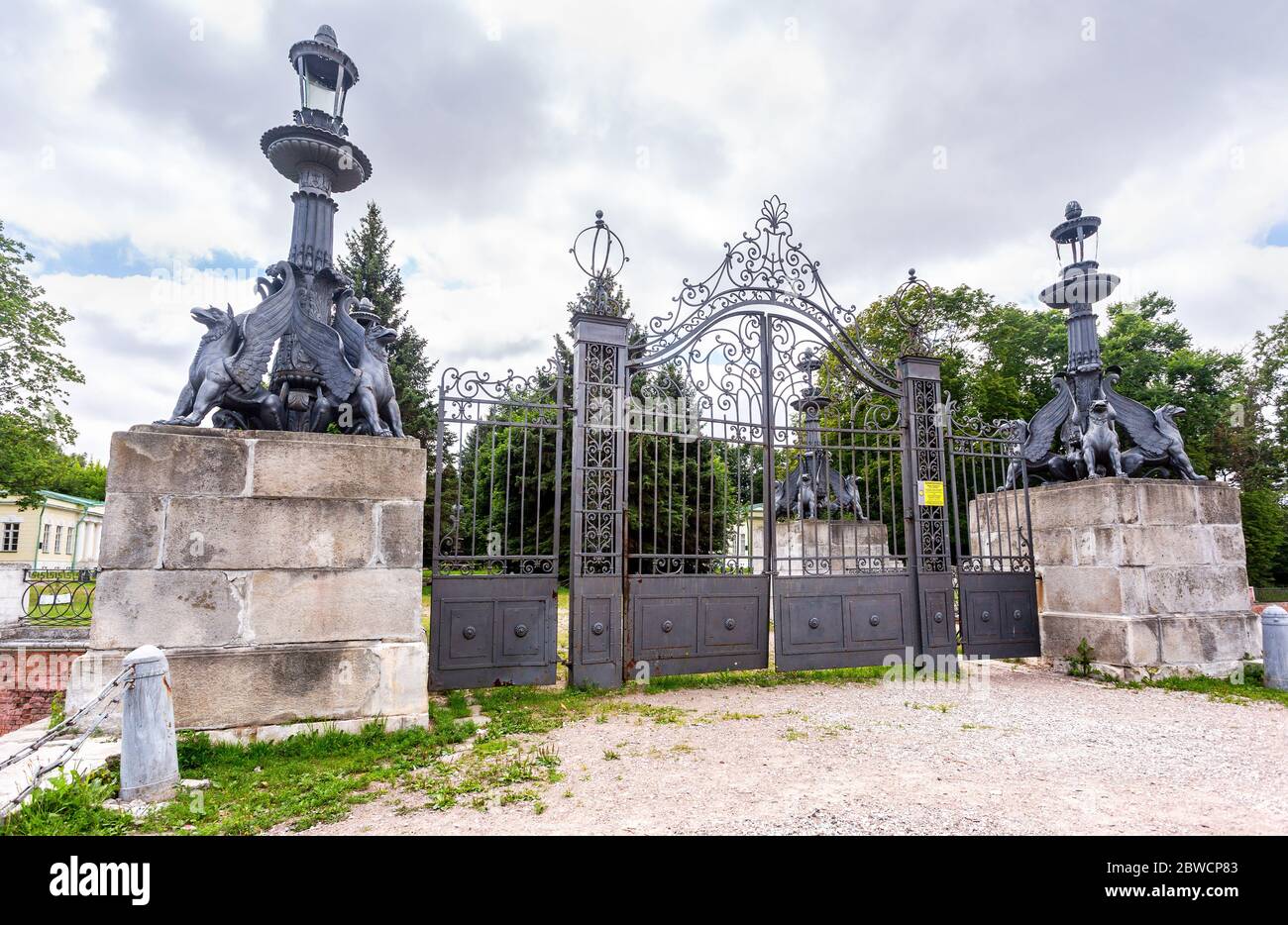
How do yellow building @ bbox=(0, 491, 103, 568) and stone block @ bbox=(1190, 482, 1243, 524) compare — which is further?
yellow building @ bbox=(0, 491, 103, 568)

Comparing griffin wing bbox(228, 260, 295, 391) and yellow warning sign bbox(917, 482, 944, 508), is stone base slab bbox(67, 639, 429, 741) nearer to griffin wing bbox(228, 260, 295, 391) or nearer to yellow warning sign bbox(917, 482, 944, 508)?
griffin wing bbox(228, 260, 295, 391)

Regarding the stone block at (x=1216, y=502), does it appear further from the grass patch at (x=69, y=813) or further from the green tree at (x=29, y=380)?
the green tree at (x=29, y=380)

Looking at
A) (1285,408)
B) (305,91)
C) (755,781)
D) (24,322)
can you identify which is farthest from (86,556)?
(1285,408)

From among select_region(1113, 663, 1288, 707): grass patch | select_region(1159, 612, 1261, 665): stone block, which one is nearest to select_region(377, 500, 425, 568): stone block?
select_region(1113, 663, 1288, 707): grass patch

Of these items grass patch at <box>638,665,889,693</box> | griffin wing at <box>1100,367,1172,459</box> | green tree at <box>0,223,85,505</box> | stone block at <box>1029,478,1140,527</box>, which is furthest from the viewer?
green tree at <box>0,223,85,505</box>

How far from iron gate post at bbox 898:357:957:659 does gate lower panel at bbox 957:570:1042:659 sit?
0.81 ft

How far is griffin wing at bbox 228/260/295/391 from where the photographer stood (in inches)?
184

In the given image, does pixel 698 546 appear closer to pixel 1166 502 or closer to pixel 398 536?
pixel 398 536

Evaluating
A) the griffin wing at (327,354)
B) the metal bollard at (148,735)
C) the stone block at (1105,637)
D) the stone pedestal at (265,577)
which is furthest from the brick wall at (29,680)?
the stone block at (1105,637)

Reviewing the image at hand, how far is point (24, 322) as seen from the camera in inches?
640

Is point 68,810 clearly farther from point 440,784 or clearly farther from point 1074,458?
point 1074,458

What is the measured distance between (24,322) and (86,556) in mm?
20220

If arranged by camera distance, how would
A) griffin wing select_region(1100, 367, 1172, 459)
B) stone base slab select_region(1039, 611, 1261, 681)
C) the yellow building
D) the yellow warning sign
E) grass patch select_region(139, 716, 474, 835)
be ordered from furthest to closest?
1. the yellow building
2. the yellow warning sign
3. griffin wing select_region(1100, 367, 1172, 459)
4. stone base slab select_region(1039, 611, 1261, 681)
5. grass patch select_region(139, 716, 474, 835)

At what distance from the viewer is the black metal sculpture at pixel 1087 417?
7441mm
